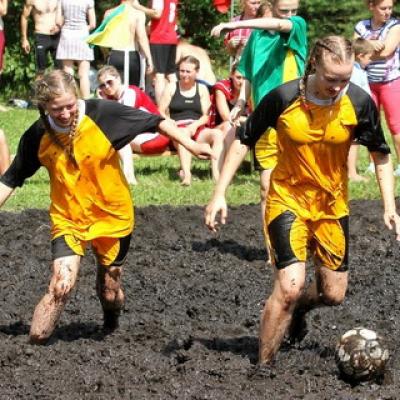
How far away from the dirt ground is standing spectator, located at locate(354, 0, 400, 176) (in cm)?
150

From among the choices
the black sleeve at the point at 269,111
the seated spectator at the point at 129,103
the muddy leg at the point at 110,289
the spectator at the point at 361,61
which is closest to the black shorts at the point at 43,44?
the seated spectator at the point at 129,103

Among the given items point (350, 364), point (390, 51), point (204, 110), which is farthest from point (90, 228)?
point (204, 110)

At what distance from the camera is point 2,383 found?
6.58m

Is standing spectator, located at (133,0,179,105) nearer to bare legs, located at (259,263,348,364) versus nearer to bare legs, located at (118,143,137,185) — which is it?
bare legs, located at (118,143,137,185)

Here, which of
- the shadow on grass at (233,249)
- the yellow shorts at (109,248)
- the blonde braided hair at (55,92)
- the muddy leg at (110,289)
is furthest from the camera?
the shadow on grass at (233,249)

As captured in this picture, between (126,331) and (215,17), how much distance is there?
16674 mm

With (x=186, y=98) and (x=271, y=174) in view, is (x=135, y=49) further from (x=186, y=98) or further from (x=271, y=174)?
(x=271, y=174)

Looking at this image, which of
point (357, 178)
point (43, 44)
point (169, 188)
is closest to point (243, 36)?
point (169, 188)

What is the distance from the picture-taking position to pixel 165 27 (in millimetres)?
18344

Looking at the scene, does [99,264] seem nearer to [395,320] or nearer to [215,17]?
[395,320]

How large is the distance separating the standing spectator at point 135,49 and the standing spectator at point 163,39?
37 centimetres

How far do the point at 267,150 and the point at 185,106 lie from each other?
16.9ft

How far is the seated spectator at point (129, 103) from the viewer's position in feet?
40.9

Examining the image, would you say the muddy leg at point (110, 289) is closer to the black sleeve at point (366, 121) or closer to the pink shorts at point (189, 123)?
the black sleeve at point (366, 121)
